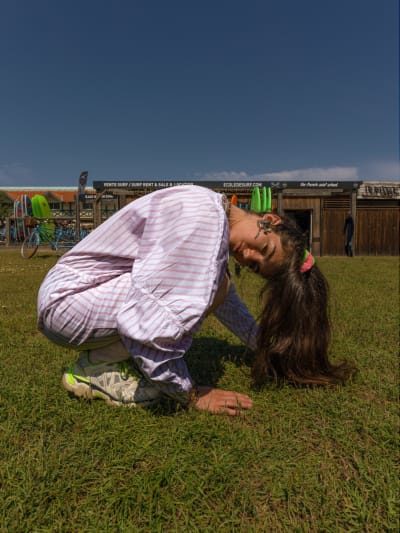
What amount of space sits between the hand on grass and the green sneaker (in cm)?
18

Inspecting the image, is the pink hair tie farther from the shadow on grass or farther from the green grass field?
the shadow on grass

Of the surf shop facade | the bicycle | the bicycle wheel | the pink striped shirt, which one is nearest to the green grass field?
the pink striped shirt

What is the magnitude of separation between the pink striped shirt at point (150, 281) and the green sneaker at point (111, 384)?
14cm

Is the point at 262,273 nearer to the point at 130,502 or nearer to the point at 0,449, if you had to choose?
the point at 130,502

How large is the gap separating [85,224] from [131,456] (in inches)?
696

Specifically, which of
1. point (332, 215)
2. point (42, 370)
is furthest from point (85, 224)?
point (42, 370)

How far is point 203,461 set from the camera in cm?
Result: 123

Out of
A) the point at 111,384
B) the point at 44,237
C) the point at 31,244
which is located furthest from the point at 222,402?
the point at 31,244

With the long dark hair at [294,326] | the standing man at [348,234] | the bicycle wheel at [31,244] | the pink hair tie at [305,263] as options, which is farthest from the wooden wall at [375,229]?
the pink hair tie at [305,263]

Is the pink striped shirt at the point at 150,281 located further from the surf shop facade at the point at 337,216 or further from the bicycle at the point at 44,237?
the surf shop facade at the point at 337,216

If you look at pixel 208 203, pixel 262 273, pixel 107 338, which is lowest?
pixel 107 338

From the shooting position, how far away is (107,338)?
1.55 metres

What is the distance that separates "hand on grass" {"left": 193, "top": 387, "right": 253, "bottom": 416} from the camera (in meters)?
1.54

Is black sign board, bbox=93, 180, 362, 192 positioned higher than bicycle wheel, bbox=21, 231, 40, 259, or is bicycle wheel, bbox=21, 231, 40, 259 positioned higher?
black sign board, bbox=93, 180, 362, 192
